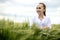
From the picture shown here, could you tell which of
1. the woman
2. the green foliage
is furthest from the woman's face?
the green foliage

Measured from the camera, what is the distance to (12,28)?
179cm

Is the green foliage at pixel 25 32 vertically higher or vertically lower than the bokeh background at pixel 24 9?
lower

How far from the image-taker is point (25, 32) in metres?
1.74

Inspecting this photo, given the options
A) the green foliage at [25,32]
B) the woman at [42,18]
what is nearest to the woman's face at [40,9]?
the woman at [42,18]

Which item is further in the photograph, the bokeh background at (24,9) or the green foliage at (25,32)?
the bokeh background at (24,9)

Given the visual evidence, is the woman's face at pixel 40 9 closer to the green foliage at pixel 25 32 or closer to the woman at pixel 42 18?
the woman at pixel 42 18

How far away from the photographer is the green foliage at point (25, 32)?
1.72 meters

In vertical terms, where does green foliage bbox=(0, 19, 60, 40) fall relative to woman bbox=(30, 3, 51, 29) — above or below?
below

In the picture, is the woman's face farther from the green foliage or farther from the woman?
the green foliage

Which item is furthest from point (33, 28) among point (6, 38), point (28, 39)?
point (6, 38)

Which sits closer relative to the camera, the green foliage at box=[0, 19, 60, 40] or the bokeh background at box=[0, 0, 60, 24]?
the green foliage at box=[0, 19, 60, 40]

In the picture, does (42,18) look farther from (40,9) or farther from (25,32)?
(25,32)

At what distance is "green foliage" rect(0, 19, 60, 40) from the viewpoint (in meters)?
1.72

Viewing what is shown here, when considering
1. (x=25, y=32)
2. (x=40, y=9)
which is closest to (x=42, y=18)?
(x=40, y=9)
